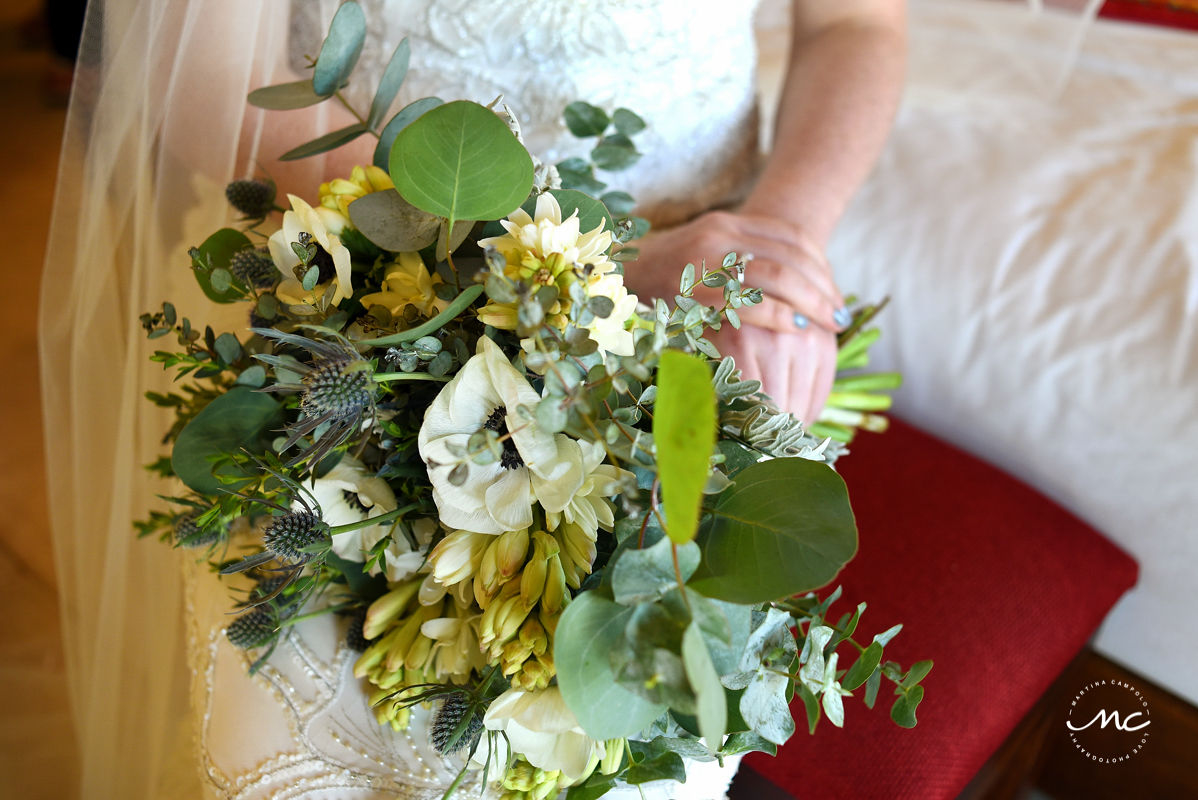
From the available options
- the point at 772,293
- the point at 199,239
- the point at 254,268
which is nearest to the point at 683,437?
the point at 254,268

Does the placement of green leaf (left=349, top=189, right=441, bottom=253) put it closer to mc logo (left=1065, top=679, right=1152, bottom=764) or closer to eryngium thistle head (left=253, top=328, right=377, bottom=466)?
eryngium thistle head (left=253, top=328, right=377, bottom=466)

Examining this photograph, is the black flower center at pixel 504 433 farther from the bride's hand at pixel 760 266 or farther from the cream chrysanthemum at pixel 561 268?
the bride's hand at pixel 760 266


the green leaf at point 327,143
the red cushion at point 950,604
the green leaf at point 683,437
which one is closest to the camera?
the green leaf at point 683,437

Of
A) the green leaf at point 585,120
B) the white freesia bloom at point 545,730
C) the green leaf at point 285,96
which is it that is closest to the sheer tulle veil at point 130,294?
the green leaf at point 285,96

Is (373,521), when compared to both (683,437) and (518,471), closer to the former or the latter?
(518,471)

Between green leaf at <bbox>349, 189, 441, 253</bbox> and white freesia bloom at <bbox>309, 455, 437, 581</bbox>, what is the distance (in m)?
0.12

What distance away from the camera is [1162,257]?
0.97 meters

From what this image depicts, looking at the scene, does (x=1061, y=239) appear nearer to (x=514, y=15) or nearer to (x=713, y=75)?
(x=713, y=75)

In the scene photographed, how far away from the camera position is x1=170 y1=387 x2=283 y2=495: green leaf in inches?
18.2

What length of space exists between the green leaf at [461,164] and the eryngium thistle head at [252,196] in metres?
0.21

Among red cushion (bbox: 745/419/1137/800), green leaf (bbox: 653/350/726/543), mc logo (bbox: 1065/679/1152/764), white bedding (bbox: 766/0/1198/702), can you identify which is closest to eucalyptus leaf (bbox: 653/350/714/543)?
green leaf (bbox: 653/350/726/543)

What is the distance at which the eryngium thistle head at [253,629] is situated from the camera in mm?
509

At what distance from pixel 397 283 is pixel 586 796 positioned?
29 cm

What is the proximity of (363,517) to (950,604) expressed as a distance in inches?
21.3
